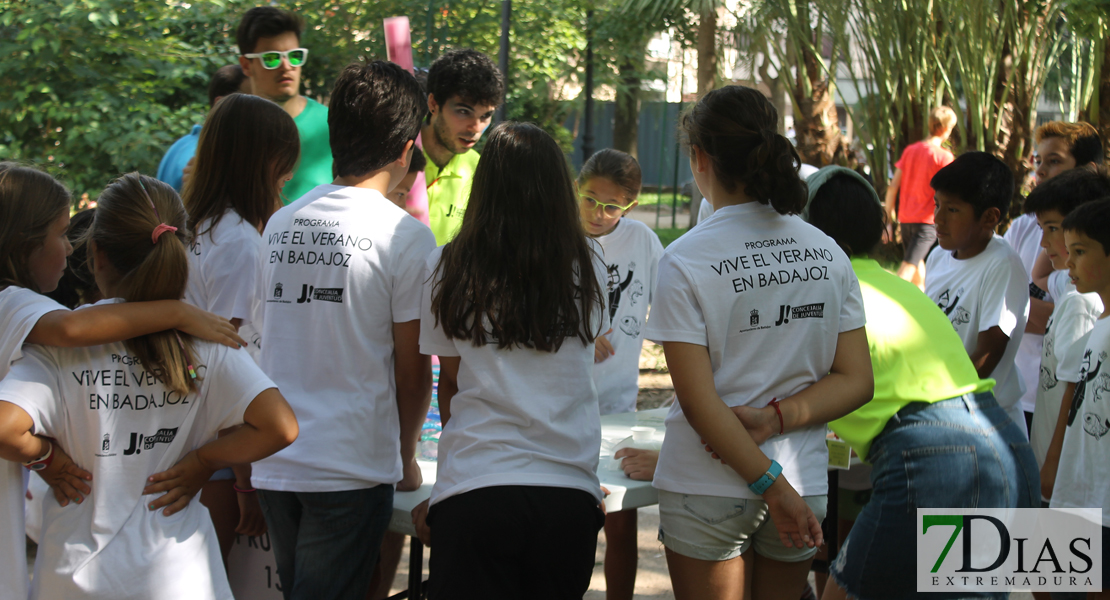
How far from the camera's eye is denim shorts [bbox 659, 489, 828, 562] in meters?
1.90

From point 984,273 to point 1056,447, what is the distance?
1.96 feet

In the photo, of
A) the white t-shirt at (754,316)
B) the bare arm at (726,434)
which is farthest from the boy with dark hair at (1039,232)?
the bare arm at (726,434)

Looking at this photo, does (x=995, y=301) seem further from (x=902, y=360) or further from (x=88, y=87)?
(x=88, y=87)

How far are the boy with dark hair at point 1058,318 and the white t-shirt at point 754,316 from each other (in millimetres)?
1034

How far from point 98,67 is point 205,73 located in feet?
2.80

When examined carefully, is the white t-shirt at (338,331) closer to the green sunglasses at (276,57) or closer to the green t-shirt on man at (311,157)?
the green t-shirt on man at (311,157)

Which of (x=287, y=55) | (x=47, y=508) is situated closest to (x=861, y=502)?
(x=47, y=508)

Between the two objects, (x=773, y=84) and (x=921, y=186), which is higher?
(x=773, y=84)

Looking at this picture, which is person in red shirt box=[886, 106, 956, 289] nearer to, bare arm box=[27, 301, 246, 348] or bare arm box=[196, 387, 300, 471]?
bare arm box=[196, 387, 300, 471]

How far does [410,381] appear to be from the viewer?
203 cm

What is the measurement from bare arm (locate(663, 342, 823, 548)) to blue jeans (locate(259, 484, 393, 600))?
753 millimetres

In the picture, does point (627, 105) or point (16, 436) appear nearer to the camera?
point (16, 436)

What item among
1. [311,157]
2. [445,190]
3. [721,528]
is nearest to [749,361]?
[721,528]

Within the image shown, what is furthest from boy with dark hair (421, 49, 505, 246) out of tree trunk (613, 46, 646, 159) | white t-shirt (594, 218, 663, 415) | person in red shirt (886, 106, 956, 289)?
tree trunk (613, 46, 646, 159)
